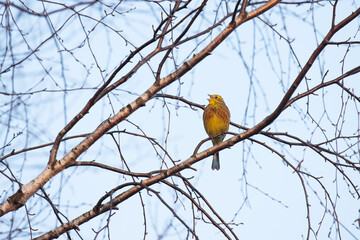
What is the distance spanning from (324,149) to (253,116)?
2.79ft

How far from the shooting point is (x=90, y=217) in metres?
3.33

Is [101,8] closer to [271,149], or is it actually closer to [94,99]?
[94,99]

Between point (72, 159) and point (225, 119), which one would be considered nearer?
point (72, 159)

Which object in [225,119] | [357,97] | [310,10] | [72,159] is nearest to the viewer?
[357,97]

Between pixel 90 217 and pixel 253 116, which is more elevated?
pixel 253 116

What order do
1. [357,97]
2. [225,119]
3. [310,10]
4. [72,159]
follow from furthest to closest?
1. [225,119]
2. [310,10]
3. [72,159]
4. [357,97]

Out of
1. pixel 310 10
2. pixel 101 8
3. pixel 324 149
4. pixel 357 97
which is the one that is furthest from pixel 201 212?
pixel 310 10

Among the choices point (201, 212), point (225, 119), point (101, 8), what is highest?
point (225, 119)

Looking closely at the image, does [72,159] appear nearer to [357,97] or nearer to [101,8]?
[101,8]

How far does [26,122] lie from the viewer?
11.4ft

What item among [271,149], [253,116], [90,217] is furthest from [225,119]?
[90,217]

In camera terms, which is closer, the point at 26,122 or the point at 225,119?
the point at 26,122

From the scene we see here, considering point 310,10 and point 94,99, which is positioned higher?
point 310,10

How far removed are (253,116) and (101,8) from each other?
1.51 meters
